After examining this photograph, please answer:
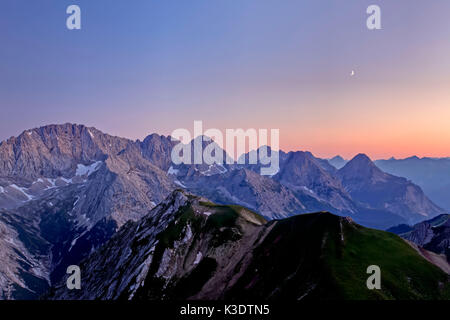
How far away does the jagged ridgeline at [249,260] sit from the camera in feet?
219

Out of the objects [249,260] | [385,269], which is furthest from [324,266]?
[249,260]

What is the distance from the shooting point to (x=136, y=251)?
145m

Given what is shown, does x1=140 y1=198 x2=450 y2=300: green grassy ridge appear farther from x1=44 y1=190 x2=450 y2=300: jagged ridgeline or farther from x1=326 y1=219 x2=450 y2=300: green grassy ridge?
x1=44 y1=190 x2=450 y2=300: jagged ridgeline

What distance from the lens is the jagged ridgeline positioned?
219 feet

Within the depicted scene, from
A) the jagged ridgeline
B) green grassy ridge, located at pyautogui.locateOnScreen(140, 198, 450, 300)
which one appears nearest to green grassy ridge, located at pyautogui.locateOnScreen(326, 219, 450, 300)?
green grassy ridge, located at pyautogui.locateOnScreen(140, 198, 450, 300)

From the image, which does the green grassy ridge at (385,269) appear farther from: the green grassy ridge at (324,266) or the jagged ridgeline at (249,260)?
the jagged ridgeline at (249,260)

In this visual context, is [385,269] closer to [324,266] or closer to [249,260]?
[324,266]

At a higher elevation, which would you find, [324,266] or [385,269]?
[324,266]

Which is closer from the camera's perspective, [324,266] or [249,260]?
[324,266]

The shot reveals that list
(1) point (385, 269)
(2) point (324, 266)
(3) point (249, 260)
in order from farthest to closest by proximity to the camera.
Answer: (3) point (249, 260), (1) point (385, 269), (2) point (324, 266)

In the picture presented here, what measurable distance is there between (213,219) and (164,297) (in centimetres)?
4147

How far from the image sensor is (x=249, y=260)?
103500 millimetres
